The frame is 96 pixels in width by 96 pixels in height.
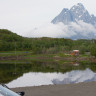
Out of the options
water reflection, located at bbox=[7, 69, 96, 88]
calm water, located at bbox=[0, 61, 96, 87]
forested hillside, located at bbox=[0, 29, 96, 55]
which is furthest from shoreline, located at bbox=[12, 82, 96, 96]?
forested hillside, located at bbox=[0, 29, 96, 55]

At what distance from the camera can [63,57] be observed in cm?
10750

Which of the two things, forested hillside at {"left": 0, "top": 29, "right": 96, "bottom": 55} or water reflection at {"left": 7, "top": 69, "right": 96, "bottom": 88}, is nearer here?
water reflection at {"left": 7, "top": 69, "right": 96, "bottom": 88}

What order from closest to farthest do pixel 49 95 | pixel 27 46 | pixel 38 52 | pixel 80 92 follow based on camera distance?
pixel 49 95, pixel 80 92, pixel 38 52, pixel 27 46

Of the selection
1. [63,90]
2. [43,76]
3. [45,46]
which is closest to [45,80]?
[43,76]

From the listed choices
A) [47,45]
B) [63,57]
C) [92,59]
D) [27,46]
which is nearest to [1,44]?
[27,46]

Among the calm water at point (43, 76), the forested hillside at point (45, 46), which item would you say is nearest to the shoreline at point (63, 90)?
the calm water at point (43, 76)

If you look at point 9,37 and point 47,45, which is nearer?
point 47,45

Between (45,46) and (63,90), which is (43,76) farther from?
(45,46)

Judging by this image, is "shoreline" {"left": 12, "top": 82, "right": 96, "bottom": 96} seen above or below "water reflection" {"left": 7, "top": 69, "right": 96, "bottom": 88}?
above

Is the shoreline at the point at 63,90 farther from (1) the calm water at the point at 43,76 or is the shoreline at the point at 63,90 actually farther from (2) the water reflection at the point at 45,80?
(1) the calm water at the point at 43,76

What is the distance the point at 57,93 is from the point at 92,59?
83.9 m

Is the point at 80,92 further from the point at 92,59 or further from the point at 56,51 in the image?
the point at 56,51

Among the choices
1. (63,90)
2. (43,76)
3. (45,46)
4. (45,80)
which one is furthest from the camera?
(45,46)

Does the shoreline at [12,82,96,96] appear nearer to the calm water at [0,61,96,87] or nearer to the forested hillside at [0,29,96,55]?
the calm water at [0,61,96,87]
